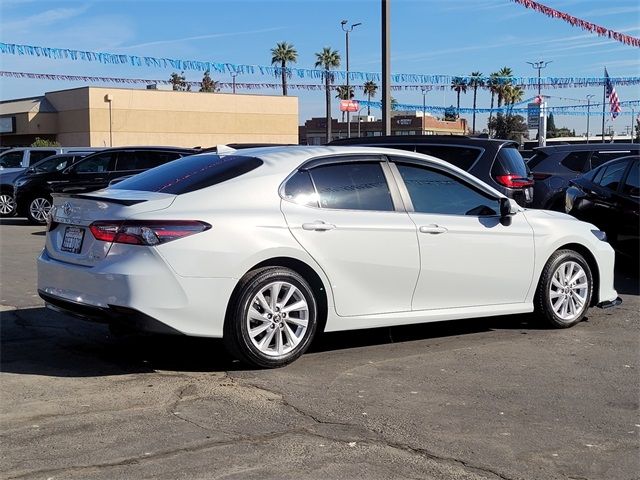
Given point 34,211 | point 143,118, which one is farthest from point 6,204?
point 143,118

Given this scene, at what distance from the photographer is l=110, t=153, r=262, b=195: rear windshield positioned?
570 centimetres

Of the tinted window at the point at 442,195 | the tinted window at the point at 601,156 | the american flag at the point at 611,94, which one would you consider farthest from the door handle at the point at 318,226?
the american flag at the point at 611,94

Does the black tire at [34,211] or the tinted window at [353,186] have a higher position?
the tinted window at [353,186]

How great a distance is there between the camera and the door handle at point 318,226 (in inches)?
223

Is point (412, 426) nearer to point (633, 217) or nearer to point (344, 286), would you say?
point (344, 286)

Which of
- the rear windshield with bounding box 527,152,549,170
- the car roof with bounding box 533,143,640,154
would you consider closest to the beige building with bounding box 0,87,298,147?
the rear windshield with bounding box 527,152,549,170

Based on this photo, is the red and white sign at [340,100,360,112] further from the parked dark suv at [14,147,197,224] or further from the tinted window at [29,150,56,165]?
the parked dark suv at [14,147,197,224]

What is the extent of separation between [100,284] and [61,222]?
846 mm

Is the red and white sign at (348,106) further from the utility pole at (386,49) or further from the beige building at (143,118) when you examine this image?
the utility pole at (386,49)

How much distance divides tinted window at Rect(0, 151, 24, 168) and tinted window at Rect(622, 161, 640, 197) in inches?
→ 621

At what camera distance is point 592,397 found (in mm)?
5105

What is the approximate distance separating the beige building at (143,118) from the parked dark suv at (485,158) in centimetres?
4342

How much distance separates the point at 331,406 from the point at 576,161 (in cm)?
1089

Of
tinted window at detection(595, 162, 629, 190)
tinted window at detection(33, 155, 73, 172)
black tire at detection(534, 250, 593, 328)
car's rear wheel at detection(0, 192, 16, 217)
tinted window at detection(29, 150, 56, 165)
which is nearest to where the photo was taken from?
black tire at detection(534, 250, 593, 328)
